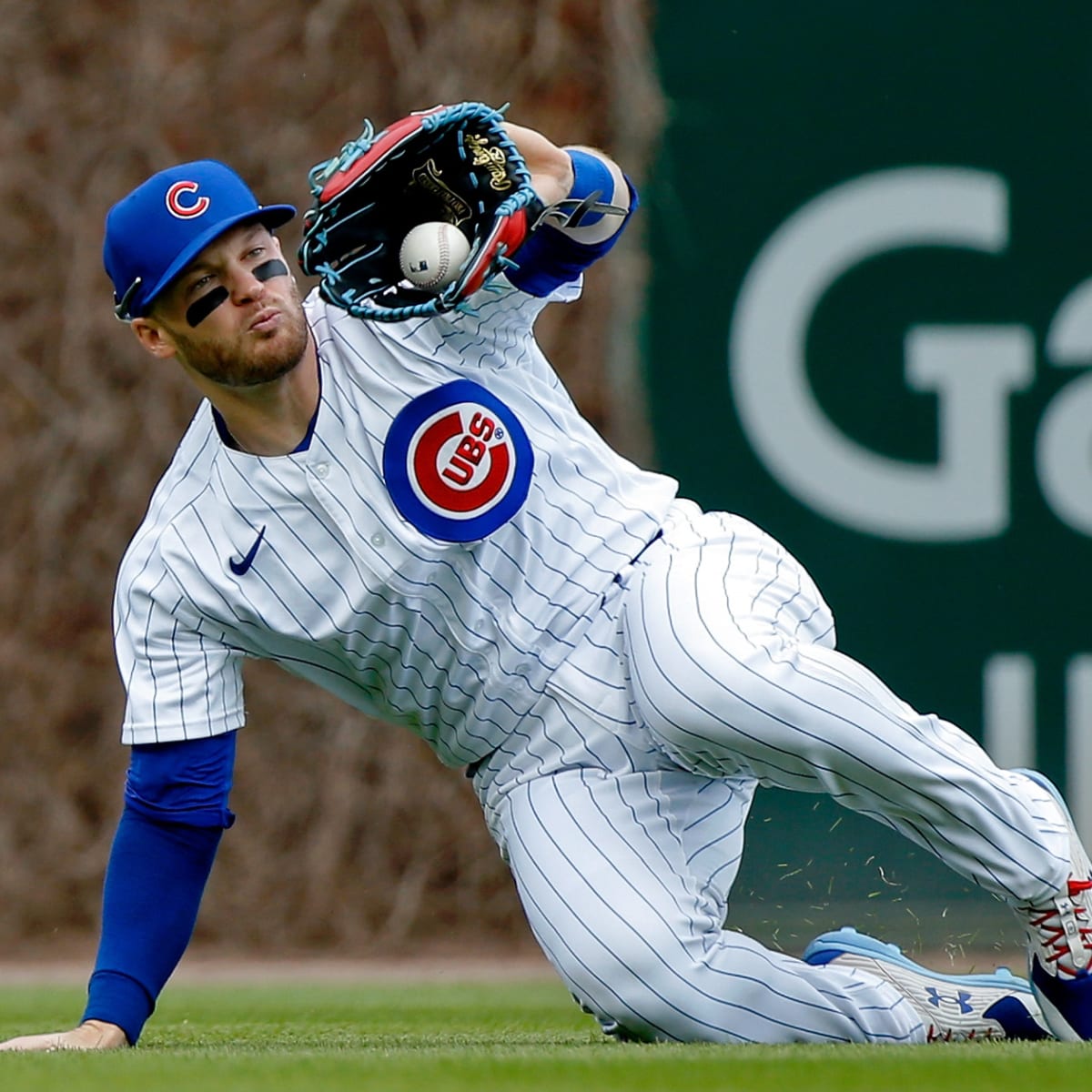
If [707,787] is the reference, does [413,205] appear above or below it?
above

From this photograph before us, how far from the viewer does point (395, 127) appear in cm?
288

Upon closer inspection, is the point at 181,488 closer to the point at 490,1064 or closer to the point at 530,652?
the point at 530,652

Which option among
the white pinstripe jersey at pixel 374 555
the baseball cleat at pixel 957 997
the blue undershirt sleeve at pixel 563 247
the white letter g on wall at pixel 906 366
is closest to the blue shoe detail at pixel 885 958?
the baseball cleat at pixel 957 997

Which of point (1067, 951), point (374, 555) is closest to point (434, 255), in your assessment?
point (374, 555)

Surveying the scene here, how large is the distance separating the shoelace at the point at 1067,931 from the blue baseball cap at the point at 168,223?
4.71 ft

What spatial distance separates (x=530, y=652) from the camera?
309cm

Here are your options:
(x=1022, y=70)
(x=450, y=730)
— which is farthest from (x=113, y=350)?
(x=450, y=730)

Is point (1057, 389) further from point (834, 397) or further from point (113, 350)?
point (113, 350)

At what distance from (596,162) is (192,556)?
32.5 inches

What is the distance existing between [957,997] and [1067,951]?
0.98 feet

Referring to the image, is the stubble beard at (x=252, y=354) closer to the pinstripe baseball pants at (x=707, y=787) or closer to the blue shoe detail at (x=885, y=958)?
the pinstripe baseball pants at (x=707, y=787)

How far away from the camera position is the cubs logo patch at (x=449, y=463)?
299 cm

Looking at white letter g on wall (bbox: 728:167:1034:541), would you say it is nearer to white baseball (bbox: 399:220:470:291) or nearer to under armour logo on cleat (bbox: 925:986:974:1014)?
under armour logo on cleat (bbox: 925:986:974:1014)

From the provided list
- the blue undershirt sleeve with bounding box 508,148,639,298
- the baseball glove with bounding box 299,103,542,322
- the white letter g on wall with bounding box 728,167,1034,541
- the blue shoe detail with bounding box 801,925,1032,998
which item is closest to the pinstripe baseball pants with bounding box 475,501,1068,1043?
the blue shoe detail with bounding box 801,925,1032,998
